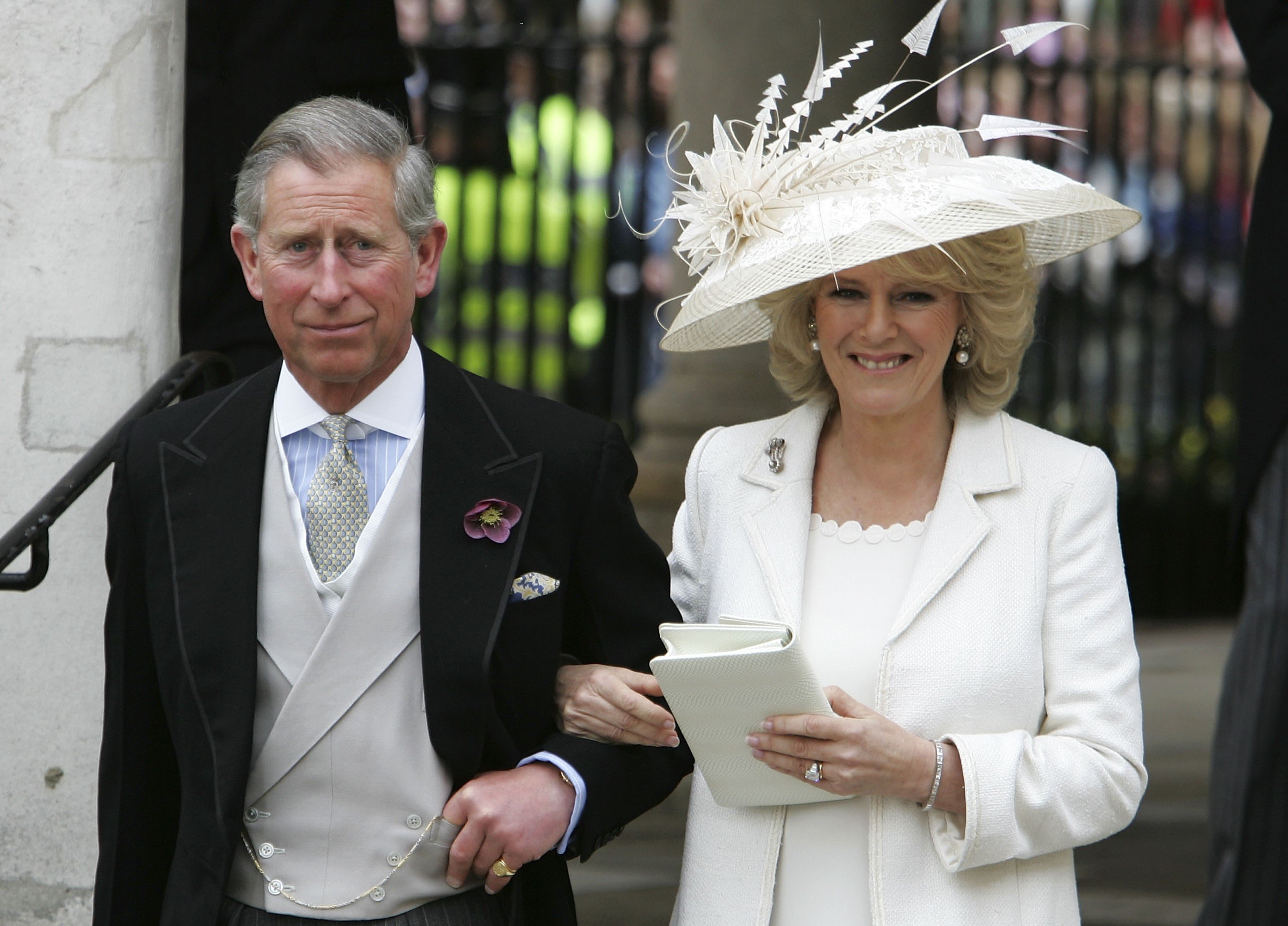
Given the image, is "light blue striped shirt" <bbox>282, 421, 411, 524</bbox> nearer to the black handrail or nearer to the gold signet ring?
the black handrail

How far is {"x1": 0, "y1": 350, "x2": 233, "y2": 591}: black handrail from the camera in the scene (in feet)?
9.62

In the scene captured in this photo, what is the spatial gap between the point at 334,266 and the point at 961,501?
3.46ft

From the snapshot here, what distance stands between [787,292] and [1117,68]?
8.21 m

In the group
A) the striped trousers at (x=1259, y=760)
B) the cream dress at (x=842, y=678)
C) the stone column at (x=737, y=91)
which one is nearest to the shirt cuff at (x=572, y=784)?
the cream dress at (x=842, y=678)

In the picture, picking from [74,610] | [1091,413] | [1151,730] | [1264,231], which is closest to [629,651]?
[1264,231]

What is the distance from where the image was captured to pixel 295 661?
231cm

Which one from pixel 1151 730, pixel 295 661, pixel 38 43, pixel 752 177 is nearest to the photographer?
pixel 295 661

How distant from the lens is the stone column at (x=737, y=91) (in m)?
6.25

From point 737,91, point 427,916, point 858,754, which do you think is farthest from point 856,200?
point 737,91

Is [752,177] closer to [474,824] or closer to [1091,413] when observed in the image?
[474,824]

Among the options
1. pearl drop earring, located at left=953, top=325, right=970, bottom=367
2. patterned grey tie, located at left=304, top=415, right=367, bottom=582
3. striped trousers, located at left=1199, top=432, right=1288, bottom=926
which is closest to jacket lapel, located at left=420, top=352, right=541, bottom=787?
patterned grey tie, located at left=304, top=415, right=367, bottom=582

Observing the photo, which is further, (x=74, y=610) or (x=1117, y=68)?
(x=1117, y=68)

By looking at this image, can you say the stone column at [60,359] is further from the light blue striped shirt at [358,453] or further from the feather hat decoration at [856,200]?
the feather hat decoration at [856,200]

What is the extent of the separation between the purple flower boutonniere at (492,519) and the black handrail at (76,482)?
2.36ft
